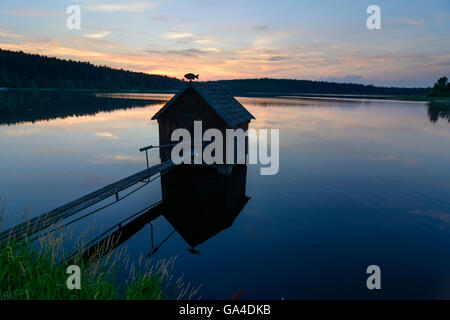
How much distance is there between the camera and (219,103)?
17.2m

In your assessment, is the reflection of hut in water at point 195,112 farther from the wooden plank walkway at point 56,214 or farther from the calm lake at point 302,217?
the wooden plank walkway at point 56,214

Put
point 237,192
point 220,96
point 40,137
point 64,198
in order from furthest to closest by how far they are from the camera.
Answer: point 40,137, point 220,96, point 237,192, point 64,198

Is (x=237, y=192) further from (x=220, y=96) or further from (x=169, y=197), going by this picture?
(x=220, y=96)

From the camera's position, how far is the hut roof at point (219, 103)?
16.2 metres

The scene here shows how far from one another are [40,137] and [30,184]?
19.7 m

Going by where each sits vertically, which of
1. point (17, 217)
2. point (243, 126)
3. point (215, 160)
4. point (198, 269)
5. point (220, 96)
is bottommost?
point (198, 269)

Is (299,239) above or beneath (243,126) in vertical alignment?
beneath

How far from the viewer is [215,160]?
17.1 meters

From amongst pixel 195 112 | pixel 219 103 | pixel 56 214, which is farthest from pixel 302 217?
pixel 56 214

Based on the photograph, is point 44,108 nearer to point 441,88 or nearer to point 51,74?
point 51,74

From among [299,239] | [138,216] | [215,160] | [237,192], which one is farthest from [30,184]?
[299,239]

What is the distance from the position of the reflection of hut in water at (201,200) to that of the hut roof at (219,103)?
4.04 metres

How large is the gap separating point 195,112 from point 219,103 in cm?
182

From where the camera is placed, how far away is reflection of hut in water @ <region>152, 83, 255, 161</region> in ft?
53.6
